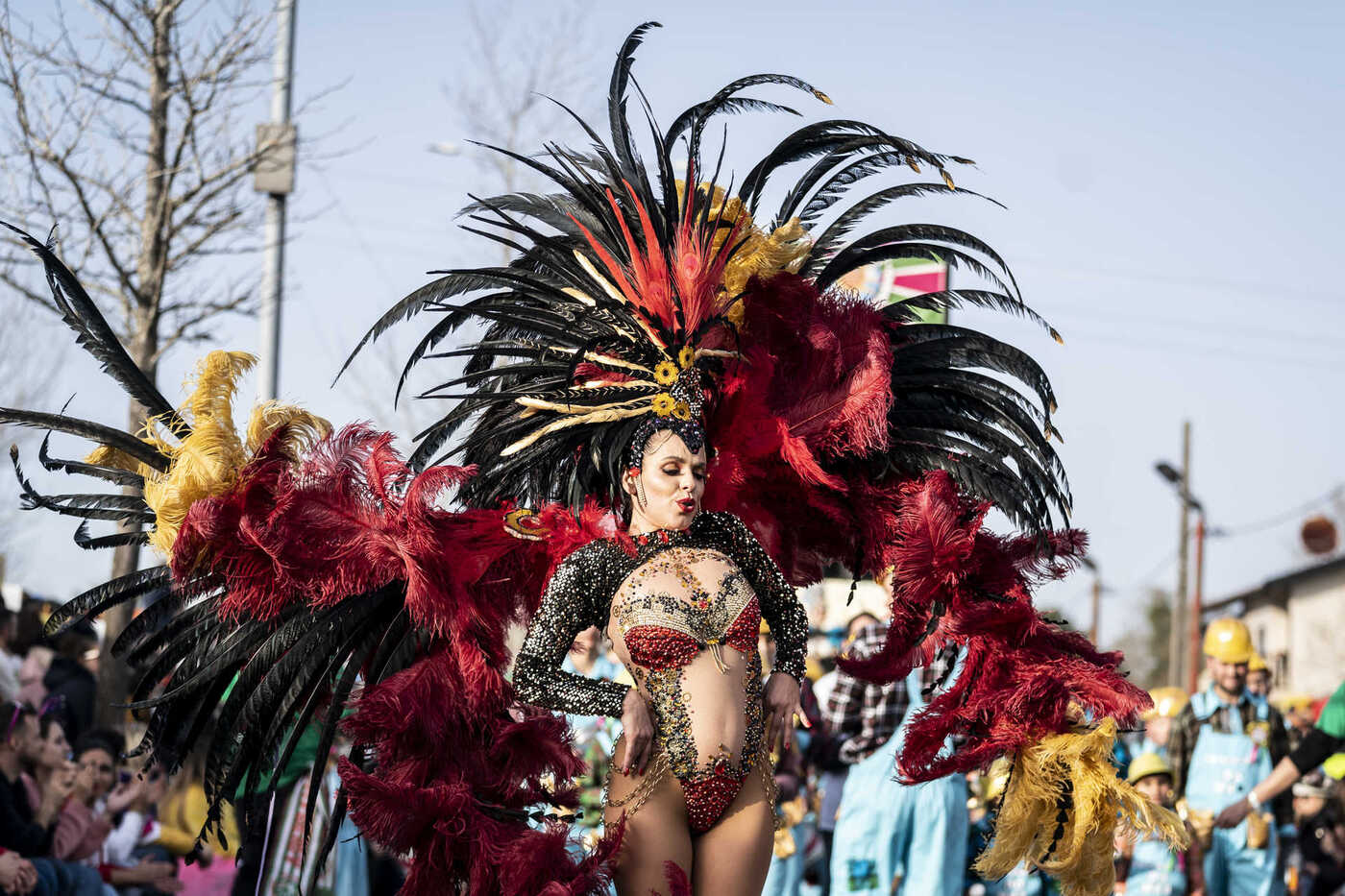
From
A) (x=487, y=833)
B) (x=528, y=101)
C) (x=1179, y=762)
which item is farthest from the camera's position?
(x=528, y=101)

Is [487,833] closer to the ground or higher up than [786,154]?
closer to the ground

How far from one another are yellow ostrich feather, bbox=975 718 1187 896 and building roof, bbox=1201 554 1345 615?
124ft

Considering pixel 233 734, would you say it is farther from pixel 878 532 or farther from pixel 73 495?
pixel 878 532

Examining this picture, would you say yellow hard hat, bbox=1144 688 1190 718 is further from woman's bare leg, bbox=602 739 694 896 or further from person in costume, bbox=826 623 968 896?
woman's bare leg, bbox=602 739 694 896

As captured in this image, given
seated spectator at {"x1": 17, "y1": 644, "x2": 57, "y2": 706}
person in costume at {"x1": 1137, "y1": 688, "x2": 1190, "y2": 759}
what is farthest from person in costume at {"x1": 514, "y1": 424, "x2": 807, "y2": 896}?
person in costume at {"x1": 1137, "y1": 688, "x2": 1190, "y2": 759}

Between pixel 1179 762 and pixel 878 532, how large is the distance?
17.5 feet

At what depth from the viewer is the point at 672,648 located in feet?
14.3

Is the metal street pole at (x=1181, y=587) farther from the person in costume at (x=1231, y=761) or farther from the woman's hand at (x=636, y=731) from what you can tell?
the woman's hand at (x=636, y=731)

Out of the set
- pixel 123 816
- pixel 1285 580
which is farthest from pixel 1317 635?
pixel 123 816

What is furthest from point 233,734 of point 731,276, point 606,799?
point 731,276

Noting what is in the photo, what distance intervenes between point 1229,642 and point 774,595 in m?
5.70

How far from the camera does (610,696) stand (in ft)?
14.3

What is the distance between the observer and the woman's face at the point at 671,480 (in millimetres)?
4453

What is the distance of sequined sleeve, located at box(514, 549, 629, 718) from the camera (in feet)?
14.3
